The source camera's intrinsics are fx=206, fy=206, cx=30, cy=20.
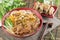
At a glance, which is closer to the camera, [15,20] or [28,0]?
[15,20]

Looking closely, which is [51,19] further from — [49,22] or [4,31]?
[4,31]

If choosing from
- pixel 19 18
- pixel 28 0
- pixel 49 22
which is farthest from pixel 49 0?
pixel 19 18

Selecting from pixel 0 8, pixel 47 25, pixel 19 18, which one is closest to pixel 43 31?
pixel 47 25

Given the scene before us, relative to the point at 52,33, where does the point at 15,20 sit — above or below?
above

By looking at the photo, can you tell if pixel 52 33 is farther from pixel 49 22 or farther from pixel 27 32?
pixel 27 32

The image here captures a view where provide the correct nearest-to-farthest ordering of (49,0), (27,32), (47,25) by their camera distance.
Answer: (27,32) → (47,25) → (49,0)

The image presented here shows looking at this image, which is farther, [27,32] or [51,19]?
[51,19]

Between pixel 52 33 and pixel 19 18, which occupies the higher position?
pixel 19 18

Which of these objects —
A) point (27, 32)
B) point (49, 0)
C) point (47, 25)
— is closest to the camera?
point (27, 32)
